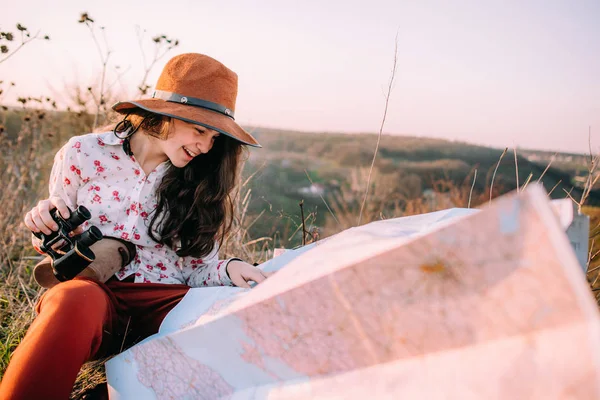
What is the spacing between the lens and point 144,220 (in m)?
1.91

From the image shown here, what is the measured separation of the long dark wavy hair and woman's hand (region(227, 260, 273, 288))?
0.75ft

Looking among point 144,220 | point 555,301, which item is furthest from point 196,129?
point 555,301

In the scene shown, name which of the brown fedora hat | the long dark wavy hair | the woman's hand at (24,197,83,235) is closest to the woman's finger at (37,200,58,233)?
the woman's hand at (24,197,83,235)

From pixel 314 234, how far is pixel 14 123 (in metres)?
3.77

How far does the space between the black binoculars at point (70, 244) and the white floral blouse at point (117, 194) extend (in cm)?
24

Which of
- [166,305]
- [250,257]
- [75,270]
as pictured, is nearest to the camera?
[75,270]

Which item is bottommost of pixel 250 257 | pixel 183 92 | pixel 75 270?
pixel 250 257

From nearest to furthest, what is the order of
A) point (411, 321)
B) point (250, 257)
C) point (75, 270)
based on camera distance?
point (411, 321)
point (75, 270)
point (250, 257)

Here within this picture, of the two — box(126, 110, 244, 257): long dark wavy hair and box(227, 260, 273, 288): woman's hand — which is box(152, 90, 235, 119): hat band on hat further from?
box(227, 260, 273, 288): woman's hand

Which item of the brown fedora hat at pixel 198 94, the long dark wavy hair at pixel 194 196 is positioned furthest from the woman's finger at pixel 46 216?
the brown fedora hat at pixel 198 94

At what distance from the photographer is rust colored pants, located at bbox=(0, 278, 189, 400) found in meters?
1.20

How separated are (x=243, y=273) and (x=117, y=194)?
0.62m

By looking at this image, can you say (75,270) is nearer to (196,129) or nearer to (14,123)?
(196,129)

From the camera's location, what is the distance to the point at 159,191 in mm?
1972
